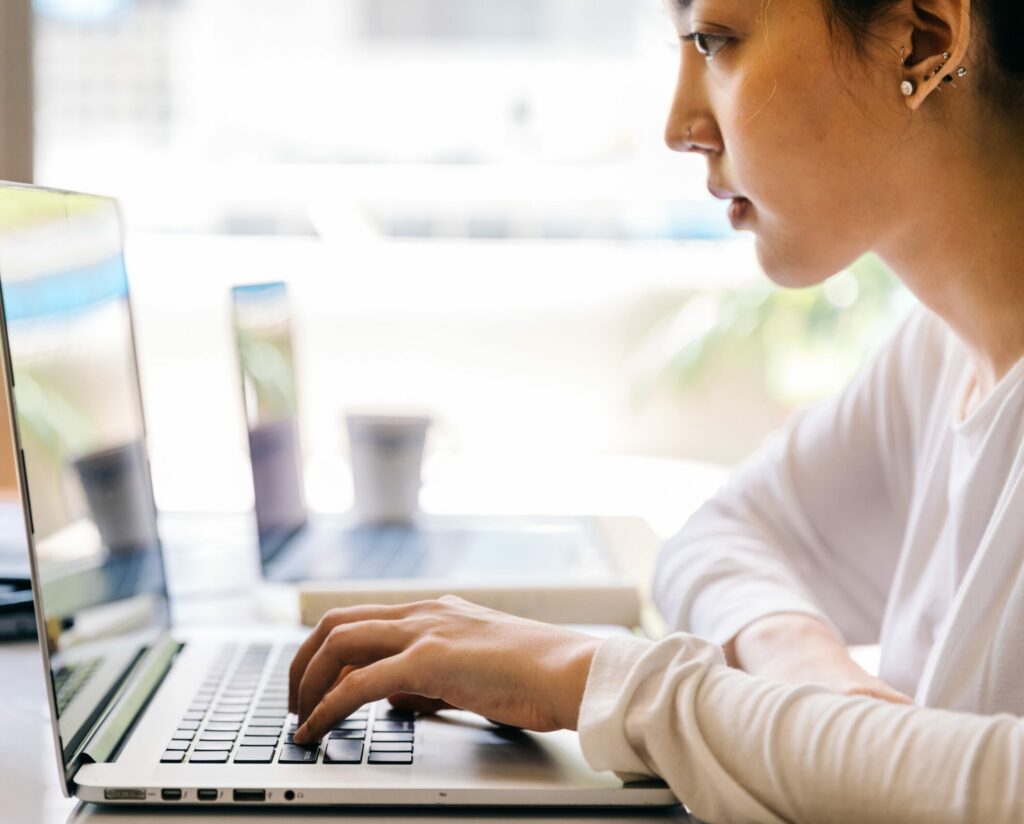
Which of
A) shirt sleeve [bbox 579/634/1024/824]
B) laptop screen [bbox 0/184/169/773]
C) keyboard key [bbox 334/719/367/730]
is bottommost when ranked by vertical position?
keyboard key [bbox 334/719/367/730]

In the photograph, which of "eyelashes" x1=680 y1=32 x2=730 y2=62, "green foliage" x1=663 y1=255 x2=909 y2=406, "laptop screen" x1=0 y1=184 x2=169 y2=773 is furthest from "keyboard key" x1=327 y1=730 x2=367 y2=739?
"green foliage" x1=663 y1=255 x2=909 y2=406

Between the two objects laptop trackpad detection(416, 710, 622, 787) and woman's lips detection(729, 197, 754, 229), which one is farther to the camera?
woman's lips detection(729, 197, 754, 229)

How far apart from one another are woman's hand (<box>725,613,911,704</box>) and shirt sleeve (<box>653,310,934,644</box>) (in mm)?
159

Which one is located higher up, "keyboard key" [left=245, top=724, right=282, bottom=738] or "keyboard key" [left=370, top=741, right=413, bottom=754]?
"keyboard key" [left=245, top=724, right=282, bottom=738]

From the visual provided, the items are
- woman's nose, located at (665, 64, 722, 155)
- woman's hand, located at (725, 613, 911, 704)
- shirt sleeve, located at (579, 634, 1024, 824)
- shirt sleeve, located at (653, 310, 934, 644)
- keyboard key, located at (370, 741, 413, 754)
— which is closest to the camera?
shirt sleeve, located at (579, 634, 1024, 824)

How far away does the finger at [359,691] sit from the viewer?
2.02 ft

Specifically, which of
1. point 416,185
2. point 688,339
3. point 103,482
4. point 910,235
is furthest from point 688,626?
point 416,185

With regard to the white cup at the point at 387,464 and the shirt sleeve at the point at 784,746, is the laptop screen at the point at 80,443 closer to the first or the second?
the shirt sleeve at the point at 784,746

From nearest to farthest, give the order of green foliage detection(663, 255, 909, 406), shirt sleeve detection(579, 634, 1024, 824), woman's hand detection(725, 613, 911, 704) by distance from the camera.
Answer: shirt sleeve detection(579, 634, 1024, 824), woman's hand detection(725, 613, 911, 704), green foliage detection(663, 255, 909, 406)

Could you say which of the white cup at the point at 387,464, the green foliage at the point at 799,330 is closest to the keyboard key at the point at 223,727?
the white cup at the point at 387,464

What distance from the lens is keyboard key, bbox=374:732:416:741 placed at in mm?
627

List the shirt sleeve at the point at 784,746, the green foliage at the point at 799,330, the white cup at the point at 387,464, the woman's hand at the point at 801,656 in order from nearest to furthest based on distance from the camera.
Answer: the shirt sleeve at the point at 784,746 < the woman's hand at the point at 801,656 < the white cup at the point at 387,464 < the green foliage at the point at 799,330

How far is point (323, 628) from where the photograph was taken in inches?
26.7

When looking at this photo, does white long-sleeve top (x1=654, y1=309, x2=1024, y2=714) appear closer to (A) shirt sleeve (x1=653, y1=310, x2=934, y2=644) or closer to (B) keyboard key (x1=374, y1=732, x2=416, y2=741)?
(A) shirt sleeve (x1=653, y1=310, x2=934, y2=644)
